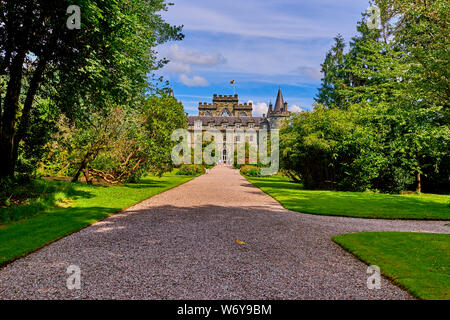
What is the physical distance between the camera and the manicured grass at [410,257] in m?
4.02

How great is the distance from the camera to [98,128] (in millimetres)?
15914

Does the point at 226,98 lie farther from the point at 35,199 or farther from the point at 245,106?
the point at 35,199

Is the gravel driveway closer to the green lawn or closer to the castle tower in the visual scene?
the green lawn

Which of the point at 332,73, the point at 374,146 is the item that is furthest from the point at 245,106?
the point at 374,146

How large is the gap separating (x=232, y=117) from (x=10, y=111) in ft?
246

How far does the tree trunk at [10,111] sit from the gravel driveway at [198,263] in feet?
16.1

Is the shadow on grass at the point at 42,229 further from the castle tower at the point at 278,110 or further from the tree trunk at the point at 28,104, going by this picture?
the castle tower at the point at 278,110

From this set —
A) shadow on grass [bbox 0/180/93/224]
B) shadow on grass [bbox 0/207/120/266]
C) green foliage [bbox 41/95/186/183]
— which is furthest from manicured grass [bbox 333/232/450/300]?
green foliage [bbox 41/95/186/183]

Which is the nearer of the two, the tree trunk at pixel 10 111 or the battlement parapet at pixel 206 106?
the tree trunk at pixel 10 111

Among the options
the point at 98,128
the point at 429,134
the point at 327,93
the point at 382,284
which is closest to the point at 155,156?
the point at 98,128

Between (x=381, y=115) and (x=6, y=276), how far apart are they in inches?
788

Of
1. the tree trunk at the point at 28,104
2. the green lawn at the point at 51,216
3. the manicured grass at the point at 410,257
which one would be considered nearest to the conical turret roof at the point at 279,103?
the green lawn at the point at 51,216

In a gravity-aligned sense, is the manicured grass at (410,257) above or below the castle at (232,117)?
below
